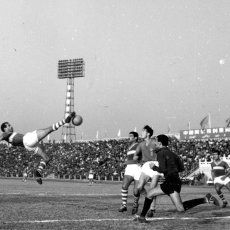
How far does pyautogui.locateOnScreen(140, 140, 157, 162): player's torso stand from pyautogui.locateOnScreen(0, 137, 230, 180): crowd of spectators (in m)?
31.2

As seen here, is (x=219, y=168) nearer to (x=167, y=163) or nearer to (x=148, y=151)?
(x=148, y=151)

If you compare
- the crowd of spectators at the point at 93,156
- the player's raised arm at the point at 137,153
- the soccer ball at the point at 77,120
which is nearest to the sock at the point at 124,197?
the player's raised arm at the point at 137,153

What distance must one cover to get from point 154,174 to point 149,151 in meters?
0.74

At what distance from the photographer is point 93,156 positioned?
5884 cm

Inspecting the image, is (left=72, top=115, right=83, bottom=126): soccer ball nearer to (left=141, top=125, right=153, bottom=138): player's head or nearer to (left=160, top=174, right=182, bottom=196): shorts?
(left=141, top=125, right=153, bottom=138): player's head

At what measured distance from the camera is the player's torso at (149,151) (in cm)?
1071

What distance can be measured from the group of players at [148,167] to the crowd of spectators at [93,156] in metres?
30.0

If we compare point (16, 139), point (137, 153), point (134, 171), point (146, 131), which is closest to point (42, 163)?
point (16, 139)

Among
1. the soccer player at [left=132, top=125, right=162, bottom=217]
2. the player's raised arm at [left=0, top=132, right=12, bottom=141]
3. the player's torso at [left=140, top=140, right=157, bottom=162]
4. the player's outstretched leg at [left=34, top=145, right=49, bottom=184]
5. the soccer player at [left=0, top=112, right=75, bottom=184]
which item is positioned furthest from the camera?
the player's outstretched leg at [left=34, top=145, right=49, bottom=184]

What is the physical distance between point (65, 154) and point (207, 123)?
21.8 meters

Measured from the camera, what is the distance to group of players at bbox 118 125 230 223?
8.98 meters

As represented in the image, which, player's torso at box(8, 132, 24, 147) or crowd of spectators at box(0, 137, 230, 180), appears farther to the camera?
crowd of spectators at box(0, 137, 230, 180)

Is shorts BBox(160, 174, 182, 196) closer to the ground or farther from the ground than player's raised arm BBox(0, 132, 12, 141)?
closer to the ground

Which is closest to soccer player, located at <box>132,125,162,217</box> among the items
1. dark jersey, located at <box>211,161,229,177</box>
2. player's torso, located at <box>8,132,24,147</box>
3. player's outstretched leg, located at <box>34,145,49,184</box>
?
player's outstretched leg, located at <box>34,145,49,184</box>
